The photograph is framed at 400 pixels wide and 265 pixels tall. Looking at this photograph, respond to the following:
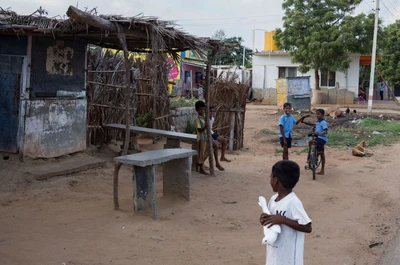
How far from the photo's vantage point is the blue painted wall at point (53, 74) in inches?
308

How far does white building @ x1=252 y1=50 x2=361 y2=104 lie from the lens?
31328 mm

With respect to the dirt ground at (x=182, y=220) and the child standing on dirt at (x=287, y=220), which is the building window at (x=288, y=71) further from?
the child standing on dirt at (x=287, y=220)

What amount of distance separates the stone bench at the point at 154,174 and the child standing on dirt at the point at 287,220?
279 centimetres

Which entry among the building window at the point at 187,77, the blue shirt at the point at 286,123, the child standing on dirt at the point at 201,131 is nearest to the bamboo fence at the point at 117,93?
the child standing on dirt at the point at 201,131

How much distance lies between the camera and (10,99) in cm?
771

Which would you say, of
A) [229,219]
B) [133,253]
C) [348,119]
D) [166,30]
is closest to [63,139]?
[166,30]

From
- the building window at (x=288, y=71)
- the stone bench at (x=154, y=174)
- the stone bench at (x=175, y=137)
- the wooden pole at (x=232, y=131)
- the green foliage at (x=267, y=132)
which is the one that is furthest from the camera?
the building window at (x=288, y=71)

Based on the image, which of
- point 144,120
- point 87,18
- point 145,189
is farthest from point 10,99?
point 144,120

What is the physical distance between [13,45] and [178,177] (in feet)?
12.0

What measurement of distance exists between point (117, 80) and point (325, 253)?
658 cm

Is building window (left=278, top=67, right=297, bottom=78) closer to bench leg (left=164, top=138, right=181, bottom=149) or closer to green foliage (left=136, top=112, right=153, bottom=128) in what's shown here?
green foliage (left=136, top=112, right=153, bottom=128)

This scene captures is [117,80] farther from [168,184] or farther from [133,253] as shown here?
[133,253]

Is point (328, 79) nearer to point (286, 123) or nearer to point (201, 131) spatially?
point (286, 123)

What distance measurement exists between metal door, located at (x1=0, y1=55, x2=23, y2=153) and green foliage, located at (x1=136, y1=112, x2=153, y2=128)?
156 inches
